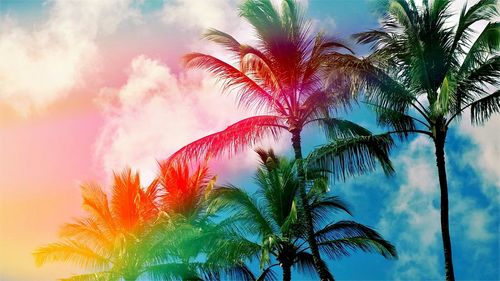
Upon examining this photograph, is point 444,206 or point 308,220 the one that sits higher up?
point 308,220

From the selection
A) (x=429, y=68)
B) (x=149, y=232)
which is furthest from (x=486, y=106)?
(x=149, y=232)

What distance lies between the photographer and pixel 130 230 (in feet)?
72.2

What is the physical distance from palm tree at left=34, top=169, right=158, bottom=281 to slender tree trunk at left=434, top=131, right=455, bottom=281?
943 cm

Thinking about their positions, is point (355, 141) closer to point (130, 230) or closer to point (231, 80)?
point (231, 80)

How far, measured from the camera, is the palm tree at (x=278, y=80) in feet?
59.6

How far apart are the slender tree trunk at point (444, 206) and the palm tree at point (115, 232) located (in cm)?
943

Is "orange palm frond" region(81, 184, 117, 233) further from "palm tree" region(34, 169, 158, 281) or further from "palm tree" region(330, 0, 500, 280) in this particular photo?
"palm tree" region(330, 0, 500, 280)

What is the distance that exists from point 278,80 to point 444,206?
550 cm

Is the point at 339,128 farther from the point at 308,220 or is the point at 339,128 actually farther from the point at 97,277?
the point at 97,277

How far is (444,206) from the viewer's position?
50.5 ft

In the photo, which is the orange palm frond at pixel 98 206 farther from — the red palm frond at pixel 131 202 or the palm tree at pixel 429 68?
the palm tree at pixel 429 68

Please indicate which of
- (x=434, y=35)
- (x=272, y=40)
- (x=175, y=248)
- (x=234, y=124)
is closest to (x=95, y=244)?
(x=175, y=248)

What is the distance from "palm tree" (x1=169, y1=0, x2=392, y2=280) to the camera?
18172 mm

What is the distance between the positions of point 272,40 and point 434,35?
14.3ft
